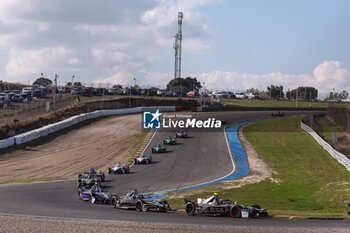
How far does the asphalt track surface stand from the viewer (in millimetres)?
17828

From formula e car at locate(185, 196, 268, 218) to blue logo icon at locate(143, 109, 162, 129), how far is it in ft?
131

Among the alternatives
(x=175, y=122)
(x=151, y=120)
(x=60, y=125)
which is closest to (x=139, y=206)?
(x=60, y=125)

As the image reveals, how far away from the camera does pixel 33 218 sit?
696 inches

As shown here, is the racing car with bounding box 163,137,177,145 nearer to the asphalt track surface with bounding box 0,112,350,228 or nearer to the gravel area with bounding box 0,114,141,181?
the asphalt track surface with bounding box 0,112,350,228

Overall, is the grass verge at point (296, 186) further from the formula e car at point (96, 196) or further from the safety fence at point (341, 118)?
the safety fence at point (341, 118)

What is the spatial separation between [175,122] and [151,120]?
400 centimetres

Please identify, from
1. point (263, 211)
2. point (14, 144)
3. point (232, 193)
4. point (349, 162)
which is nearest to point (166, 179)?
point (232, 193)

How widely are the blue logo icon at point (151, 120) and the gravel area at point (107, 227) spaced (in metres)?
41.8

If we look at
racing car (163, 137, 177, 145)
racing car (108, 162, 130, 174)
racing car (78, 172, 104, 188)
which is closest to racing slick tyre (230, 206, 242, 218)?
racing car (78, 172, 104, 188)

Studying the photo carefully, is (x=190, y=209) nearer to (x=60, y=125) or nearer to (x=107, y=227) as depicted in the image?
(x=107, y=227)

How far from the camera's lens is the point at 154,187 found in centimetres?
2766

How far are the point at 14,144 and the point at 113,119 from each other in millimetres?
21009

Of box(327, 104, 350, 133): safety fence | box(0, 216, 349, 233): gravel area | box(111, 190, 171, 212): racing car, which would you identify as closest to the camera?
box(0, 216, 349, 233): gravel area

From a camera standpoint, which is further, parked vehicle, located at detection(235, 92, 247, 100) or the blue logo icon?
parked vehicle, located at detection(235, 92, 247, 100)
